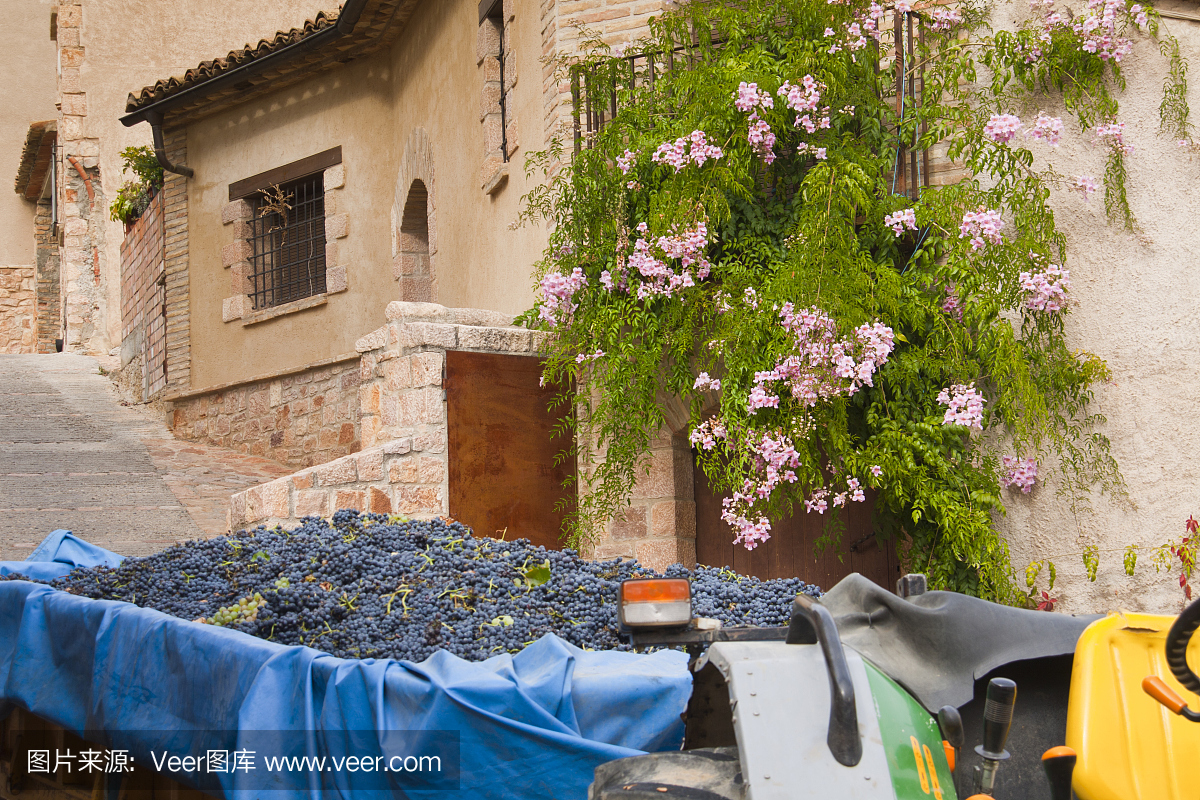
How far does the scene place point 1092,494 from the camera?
211 inches

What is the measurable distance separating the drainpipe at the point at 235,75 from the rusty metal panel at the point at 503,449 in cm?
499

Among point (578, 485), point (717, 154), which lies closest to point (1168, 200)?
point (717, 154)

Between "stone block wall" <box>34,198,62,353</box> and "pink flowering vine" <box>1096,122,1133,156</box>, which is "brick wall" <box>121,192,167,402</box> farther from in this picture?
"pink flowering vine" <box>1096,122,1133,156</box>

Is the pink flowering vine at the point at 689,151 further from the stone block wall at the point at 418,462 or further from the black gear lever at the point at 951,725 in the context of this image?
the black gear lever at the point at 951,725

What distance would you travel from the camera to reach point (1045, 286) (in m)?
5.04

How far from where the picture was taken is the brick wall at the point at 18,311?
20.6m

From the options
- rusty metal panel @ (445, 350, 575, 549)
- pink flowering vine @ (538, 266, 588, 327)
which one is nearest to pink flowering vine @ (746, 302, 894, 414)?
pink flowering vine @ (538, 266, 588, 327)

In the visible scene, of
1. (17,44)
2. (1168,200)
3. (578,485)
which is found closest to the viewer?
(1168,200)

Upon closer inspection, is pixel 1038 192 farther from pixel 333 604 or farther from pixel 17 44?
pixel 17 44

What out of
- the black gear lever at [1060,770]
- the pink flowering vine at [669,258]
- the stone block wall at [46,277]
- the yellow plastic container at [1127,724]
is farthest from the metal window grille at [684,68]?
the stone block wall at [46,277]

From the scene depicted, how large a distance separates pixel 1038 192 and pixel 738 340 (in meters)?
1.75

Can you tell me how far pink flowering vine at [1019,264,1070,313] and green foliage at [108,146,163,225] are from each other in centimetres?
1000

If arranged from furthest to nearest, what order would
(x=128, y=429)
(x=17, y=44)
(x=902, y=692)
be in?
(x=17, y=44)
(x=128, y=429)
(x=902, y=692)

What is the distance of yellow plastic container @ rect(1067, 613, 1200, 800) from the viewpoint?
182 cm
